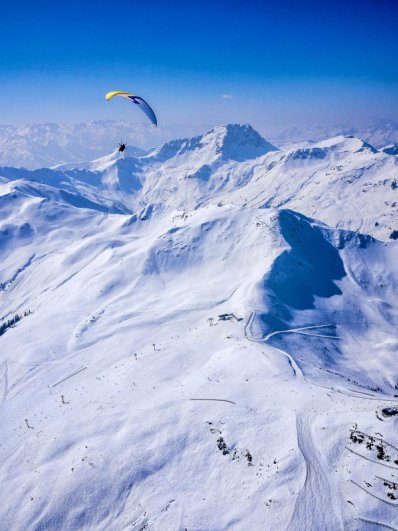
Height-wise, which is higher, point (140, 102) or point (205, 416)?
point (140, 102)

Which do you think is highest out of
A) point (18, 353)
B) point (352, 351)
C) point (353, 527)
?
point (353, 527)

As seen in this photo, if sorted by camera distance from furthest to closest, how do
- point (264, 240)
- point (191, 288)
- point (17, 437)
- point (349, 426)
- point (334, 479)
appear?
point (264, 240) → point (191, 288) → point (17, 437) → point (349, 426) → point (334, 479)

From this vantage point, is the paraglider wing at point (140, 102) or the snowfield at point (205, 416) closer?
the snowfield at point (205, 416)

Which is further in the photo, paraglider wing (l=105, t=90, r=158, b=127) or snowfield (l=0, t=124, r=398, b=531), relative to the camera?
paraglider wing (l=105, t=90, r=158, b=127)

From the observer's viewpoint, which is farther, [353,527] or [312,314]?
[312,314]

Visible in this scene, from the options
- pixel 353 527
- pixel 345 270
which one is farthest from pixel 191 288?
pixel 353 527

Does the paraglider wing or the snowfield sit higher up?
the paraglider wing

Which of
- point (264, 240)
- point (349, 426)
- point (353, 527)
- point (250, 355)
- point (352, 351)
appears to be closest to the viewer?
point (353, 527)

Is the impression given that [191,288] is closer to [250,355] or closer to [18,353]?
[18,353]

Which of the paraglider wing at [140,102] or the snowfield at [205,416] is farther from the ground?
the paraglider wing at [140,102]

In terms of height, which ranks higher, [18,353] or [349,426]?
[349,426]

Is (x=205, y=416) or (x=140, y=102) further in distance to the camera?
(x=140, y=102)
